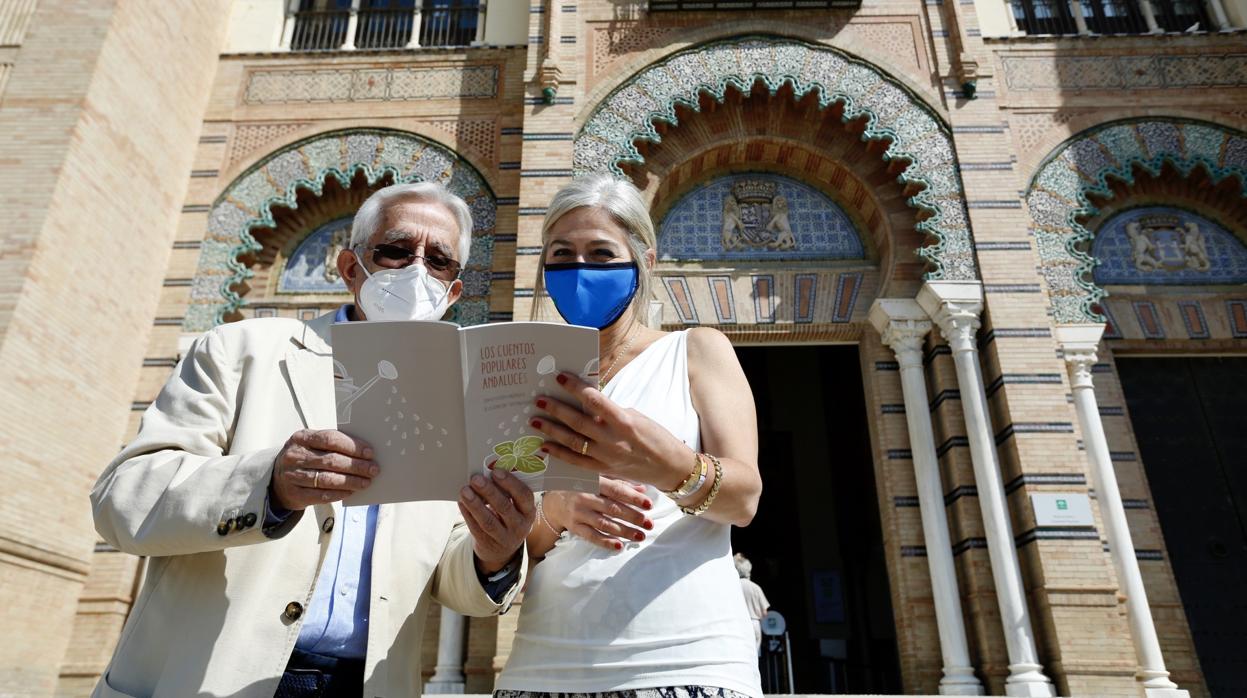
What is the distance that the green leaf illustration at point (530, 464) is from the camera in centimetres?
122

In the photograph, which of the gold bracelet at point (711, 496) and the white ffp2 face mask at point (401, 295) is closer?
the gold bracelet at point (711, 496)

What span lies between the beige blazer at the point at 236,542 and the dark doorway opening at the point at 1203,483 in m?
6.74

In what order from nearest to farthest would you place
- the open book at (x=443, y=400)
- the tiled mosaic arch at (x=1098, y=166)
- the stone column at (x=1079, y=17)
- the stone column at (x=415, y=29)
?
the open book at (x=443, y=400), the tiled mosaic arch at (x=1098, y=166), the stone column at (x=1079, y=17), the stone column at (x=415, y=29)

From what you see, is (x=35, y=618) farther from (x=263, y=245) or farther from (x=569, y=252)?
(x=569, y=252)

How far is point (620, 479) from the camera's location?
4.57ft

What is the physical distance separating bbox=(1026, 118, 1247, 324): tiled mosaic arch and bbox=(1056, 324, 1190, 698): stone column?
451mm

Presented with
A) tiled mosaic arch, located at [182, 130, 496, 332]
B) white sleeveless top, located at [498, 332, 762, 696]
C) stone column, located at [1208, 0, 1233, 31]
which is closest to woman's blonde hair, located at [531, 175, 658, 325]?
white sleeveless top, located at [498, 332, 762, 696]

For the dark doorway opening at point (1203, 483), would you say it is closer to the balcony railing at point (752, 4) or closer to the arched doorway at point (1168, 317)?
the arched doorway at point (1168, 317)

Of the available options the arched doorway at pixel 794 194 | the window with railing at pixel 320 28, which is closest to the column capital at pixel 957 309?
the arched doorway at pixel 794 194

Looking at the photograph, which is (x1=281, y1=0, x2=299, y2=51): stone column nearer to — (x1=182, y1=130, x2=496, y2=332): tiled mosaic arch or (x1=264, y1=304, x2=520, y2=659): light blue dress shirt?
(x1=182, y1=130, x2=496, y2=332): tiled mosaic arch

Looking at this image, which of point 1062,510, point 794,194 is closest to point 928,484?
point 1062,510

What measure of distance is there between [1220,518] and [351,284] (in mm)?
7299

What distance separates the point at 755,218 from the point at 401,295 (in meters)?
5.79

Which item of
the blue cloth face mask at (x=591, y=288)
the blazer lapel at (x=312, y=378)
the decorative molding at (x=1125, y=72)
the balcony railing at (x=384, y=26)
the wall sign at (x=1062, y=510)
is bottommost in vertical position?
the blazer lapel at (x=312, y=378)
